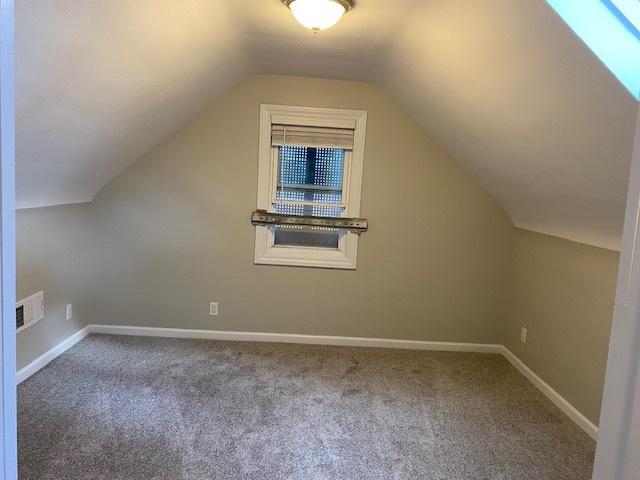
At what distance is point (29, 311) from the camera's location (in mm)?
2609

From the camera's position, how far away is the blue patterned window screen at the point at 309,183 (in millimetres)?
3416

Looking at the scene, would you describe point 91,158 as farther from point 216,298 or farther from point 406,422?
point 406,422

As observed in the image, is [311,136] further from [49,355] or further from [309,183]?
[49,355]

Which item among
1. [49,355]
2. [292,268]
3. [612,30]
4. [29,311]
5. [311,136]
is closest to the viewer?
[612,30]

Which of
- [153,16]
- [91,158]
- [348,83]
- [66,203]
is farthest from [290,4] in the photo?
[66,203]

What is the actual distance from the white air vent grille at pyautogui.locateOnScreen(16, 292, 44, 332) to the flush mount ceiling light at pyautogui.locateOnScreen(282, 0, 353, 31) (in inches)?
92.6

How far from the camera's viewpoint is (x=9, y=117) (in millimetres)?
615

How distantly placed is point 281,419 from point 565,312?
6.37ft

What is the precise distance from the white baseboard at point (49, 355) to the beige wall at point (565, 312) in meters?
3.39

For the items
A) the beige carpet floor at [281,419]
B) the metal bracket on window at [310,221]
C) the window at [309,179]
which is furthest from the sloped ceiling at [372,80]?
the beige carpet floor at [281,419]

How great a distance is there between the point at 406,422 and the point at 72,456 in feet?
5.68

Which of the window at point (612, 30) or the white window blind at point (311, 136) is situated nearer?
the window at point (612, 30)

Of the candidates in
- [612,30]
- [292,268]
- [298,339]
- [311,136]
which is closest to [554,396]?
[298,339]

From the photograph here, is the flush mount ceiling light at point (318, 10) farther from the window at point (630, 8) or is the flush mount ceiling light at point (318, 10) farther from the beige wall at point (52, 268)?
the beige wall at point (52, 268)
